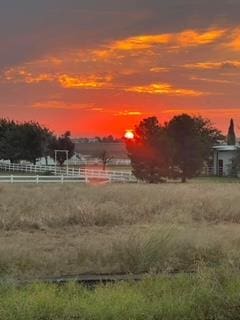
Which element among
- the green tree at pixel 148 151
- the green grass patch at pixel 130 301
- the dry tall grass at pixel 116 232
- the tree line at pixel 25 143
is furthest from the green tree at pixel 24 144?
the green grass patch at pixel 130 301

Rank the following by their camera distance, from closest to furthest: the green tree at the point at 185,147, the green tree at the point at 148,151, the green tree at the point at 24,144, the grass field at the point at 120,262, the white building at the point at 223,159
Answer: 1. the grass field at the point at 120,262
2. the green tree at the point at 148,151
3. the green tree at the point at 185,147
4. the white building at the point at 223,159
5. the green tree at the point at 24,144

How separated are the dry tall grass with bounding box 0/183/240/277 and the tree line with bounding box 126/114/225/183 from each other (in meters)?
23.4

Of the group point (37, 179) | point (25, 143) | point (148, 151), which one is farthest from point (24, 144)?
point (37, 179)

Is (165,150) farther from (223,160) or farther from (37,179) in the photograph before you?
(223,160)

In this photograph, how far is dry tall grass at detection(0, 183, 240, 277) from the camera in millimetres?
9922

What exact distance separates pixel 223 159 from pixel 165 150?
89.7ft

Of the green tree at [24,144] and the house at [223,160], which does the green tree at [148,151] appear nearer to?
the house at [223,160]

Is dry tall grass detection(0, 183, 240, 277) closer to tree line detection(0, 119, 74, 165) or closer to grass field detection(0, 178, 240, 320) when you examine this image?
grass field detection(0, 178, 240, 320)

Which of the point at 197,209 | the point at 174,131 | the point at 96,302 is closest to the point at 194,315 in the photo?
the point at 96,302

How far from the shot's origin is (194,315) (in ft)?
19.6

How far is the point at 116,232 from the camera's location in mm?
16438

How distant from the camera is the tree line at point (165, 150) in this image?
171ft

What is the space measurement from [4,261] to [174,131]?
5195 cm

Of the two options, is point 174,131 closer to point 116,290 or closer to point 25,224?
point 25,224
